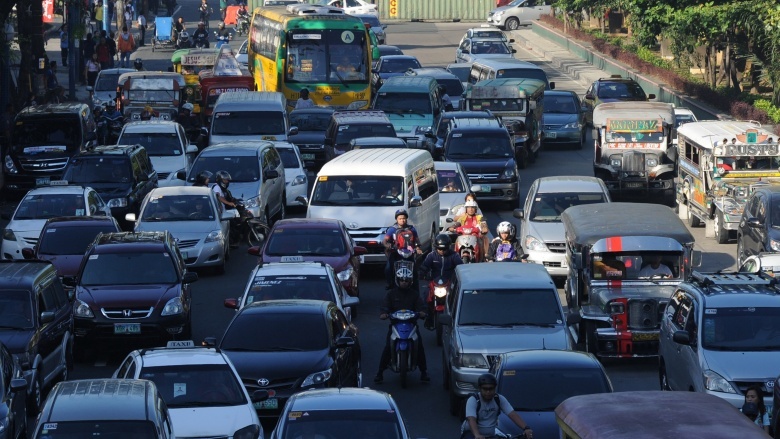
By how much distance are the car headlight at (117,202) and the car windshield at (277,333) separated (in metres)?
13.0

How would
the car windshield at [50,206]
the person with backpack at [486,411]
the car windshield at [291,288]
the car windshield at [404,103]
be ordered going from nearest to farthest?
the person with backpack at [486,411] → the car windshield at [291,288] → the car windshield at [50,206] → the car windshield at [404,103]

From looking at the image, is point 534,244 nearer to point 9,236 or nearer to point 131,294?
point 131,294

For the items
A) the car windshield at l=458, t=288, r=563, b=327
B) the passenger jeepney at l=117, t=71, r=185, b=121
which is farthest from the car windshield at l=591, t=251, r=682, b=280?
the passenger jeepney at l=117, t=71, r=185, b=121

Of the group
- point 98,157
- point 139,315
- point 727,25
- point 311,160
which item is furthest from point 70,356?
point 727,25

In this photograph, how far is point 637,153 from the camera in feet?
114

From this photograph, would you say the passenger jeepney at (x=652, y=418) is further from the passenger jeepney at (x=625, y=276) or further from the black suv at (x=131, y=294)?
the black suv at (x=131, y=294)

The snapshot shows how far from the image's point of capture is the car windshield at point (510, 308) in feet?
60.9

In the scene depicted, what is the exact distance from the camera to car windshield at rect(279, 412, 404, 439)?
1331cm

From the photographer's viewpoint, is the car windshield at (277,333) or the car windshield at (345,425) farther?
the car windshield at (277,333)

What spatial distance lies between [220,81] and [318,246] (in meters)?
23.6

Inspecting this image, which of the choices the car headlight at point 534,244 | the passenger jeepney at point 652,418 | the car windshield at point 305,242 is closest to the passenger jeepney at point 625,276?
the car headlight at point 534,244

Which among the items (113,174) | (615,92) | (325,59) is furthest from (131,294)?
(615,92)

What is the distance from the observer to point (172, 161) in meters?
35.2

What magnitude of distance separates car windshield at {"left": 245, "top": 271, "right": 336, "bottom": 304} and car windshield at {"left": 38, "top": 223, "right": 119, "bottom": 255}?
18.1 ft
